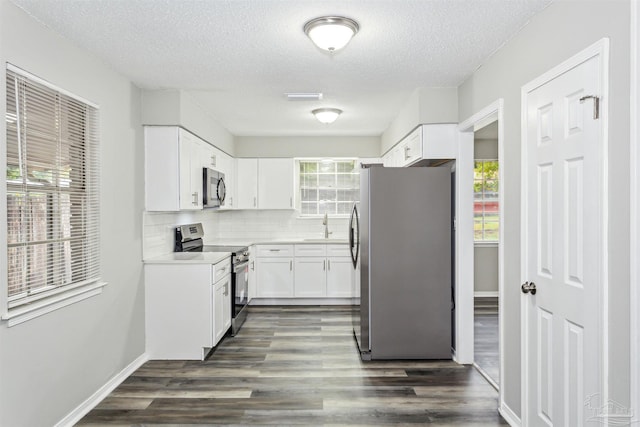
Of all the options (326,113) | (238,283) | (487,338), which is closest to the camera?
(487,338)

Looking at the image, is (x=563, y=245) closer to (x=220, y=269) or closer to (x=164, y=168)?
(x=220, y=269)

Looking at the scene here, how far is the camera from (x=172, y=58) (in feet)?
9.87

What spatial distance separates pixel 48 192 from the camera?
248 centimetres

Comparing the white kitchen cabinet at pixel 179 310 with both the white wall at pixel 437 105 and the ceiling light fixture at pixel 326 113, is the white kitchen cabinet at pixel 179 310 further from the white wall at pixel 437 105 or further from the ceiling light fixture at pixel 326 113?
the white wall at pixel 437 105

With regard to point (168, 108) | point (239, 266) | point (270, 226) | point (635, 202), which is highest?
point (168, 108)

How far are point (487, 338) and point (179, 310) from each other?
3067 mm

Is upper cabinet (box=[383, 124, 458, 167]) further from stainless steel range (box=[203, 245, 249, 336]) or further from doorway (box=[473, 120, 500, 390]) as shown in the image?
doorway (box=[473, 120, 500, 390])

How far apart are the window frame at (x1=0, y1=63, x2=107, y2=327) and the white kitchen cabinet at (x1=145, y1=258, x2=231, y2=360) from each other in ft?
2.59

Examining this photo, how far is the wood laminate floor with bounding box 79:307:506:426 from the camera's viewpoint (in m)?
2.71

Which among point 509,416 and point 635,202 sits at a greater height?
point 635,202

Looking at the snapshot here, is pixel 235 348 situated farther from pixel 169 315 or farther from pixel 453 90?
pixel 453 90

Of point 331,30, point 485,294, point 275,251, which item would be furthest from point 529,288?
point 485,294

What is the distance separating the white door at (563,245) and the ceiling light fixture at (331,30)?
1091 millimetres

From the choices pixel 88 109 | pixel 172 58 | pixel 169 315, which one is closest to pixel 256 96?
pixel 172 58
